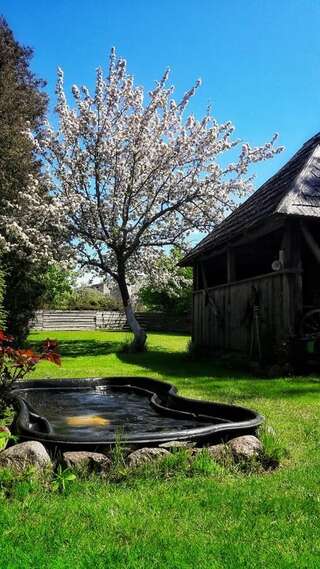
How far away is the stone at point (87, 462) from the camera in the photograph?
3.92 metres

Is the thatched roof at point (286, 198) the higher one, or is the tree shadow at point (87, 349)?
the thatched roof at point (286, 198)

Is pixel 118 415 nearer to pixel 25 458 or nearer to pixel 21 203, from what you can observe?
pixel 25 458

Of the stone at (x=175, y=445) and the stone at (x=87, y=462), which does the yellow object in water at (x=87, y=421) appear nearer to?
the stone at (x=175, y=445)

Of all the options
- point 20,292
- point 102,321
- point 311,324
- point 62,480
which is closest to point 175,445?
point 62,480

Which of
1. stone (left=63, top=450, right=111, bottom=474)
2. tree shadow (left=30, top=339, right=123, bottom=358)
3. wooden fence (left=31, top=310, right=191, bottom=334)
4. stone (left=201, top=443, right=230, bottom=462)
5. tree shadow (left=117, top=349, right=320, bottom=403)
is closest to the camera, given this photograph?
A: stone (left=63, top=450, right=111, bottom=474)

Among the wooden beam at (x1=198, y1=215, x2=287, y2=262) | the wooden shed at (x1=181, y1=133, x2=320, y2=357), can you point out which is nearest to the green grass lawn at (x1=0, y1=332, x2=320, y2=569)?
the wooden shed at (x1=181, y1=133, x2=320, y2=357)

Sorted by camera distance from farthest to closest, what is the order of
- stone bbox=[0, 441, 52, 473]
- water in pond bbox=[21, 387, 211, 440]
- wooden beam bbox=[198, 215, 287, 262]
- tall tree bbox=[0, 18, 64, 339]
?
tall tree bbox=[0, 18, 64, 339] < wooden beam bbox=[198, 215, 287, 262] < water in pond bbox=[21, 387, 211, 440] < stone bbox=[0, 441, 52, 473]

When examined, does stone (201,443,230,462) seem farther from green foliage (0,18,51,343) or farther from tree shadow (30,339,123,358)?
tree shadow (30,339,123,358)

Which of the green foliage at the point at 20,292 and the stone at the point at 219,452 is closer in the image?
the stone at the point at 219,452

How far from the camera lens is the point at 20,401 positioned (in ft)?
19.5

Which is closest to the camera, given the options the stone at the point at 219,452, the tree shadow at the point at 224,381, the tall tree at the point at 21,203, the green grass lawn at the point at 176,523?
the green grass lawn at the point at 176,523

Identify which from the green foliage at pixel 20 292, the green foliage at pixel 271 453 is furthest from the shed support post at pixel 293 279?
the green foliage at pixel 20 292

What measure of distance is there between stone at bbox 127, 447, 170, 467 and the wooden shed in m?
6.53

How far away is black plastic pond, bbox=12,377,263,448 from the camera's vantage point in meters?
4.36
